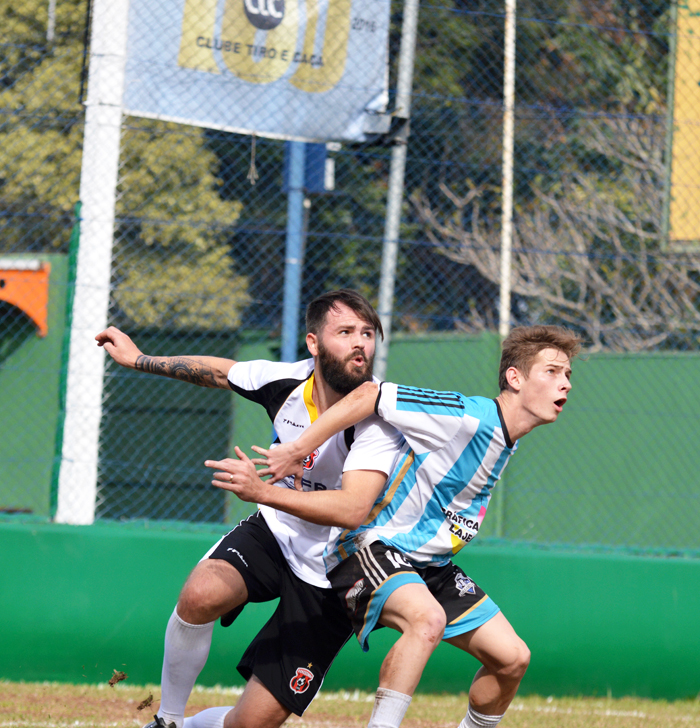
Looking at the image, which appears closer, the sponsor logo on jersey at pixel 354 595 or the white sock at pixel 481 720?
the sponsor logo on jersey at pixel 354 595

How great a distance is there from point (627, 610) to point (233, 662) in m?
2.28

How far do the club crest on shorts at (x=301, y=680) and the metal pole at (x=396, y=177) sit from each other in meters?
2.93

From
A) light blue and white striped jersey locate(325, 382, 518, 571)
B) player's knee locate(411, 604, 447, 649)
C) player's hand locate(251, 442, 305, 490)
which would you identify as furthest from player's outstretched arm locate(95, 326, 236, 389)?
player's knee locate(411, 604, 447, 649)

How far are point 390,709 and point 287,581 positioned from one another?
0.82 metres

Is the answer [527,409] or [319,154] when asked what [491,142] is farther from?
[527,409]

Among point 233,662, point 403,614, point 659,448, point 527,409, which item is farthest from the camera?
point 659,448

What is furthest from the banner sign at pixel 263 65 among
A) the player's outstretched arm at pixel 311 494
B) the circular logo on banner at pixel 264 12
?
the player's outstretched arm at pixel 311 494

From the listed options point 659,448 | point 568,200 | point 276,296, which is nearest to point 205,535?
point 659,448

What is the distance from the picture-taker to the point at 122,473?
25.8ft

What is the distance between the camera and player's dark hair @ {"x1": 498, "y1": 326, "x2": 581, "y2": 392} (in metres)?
3.52

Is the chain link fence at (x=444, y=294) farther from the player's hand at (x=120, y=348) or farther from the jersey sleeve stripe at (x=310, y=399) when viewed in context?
the jersey sleeve stripe at (x=310, y=399)

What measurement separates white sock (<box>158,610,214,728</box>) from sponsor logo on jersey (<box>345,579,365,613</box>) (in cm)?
62

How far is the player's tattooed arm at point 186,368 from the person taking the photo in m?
3.98

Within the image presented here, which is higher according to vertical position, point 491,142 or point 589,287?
point 491,142
